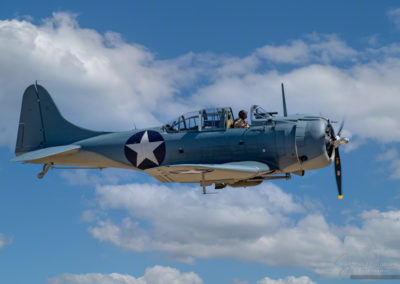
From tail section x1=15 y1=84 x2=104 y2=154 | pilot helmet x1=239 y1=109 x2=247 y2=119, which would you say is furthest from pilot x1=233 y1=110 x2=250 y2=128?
tail section x1=15 y1=84 x2=104 y2=154

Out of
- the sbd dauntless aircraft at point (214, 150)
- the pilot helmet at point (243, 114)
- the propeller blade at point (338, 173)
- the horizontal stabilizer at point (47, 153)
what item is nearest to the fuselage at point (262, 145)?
the sbd dauntless aircraft at point (214, 150)

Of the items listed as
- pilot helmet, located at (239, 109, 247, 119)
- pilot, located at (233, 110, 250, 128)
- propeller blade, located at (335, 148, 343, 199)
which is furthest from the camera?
propeller blade, located at (335, 148, 343, 199)

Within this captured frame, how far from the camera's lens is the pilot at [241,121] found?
18.2 m

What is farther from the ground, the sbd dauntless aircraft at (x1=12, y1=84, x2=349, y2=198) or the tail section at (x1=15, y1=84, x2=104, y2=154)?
the tail section at (x1=15, y1=84, x2=104, y2=154)

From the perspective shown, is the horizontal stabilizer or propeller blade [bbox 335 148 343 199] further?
the horizontal stabilizer

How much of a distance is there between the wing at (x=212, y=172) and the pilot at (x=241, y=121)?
140cm

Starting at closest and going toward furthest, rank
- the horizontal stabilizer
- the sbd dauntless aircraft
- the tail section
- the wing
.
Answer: the wing, the sbd dauntless aircraft, the horizontal stabilizer, the tail section

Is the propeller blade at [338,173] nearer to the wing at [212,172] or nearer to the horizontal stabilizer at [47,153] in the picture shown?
the wing at [212,172]

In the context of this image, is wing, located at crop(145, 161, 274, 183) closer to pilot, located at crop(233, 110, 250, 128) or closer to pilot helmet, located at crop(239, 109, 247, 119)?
pilot, located at crop(233, 110, 250, 128)

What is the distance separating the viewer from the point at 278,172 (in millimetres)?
17953

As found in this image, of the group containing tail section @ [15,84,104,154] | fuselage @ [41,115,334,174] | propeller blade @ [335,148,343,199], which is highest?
tail section @ [15,84,104,154]

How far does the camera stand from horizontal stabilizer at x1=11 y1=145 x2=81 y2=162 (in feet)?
64.6

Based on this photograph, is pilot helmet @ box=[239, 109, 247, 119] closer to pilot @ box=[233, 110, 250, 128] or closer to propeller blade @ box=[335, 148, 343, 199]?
pilot @ box=[233, 110, 250, 128]

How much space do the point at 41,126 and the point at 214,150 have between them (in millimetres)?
7759
